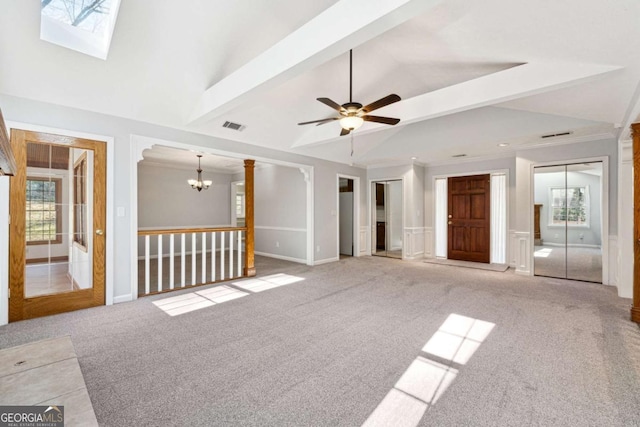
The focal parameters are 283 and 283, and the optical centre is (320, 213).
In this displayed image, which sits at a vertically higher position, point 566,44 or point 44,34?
point 44,34

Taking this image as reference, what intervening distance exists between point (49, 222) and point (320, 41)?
361cm

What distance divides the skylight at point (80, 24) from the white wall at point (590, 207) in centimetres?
650

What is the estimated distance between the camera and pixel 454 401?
1.79m

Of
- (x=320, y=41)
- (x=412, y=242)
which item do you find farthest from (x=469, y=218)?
(x=320, y=41)

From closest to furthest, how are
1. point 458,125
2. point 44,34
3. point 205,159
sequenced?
point 44,34 → point 458,125 → point 205,159

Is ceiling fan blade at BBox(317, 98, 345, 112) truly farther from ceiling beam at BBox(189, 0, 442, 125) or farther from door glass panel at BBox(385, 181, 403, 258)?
door glass panel at BBox(385, 181, 403, 258)

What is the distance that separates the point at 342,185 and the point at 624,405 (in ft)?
22.0

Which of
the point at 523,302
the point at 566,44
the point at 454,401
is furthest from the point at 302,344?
the point at 566,44

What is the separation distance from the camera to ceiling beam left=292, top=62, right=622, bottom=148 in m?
2.71

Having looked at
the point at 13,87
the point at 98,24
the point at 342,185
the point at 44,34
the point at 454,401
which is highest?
the point at 98,24

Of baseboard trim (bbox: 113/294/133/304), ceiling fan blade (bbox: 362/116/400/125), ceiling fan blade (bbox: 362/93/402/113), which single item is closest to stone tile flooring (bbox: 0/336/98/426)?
baseboard trim (bbox: 113/294/133/304)

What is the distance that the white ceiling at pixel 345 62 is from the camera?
7.34ft

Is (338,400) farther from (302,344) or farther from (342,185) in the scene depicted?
(342,185)

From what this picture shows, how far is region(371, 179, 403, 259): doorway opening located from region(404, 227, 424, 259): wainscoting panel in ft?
3.07
